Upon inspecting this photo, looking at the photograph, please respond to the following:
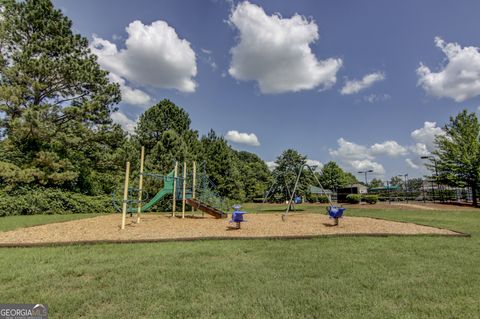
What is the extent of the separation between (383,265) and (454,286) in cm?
106

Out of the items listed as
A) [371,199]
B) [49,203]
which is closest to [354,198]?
[371,199]

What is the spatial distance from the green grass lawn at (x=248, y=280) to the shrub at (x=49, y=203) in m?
11.3

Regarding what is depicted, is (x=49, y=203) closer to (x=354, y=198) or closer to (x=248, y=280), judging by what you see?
(x=248, y=280)

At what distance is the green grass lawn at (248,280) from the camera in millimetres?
2887

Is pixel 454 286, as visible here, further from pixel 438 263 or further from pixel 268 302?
pixel 268 302

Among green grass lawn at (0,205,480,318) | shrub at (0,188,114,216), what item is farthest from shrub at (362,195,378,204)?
shrub at (0,188,114,216)

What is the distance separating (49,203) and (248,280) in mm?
16260

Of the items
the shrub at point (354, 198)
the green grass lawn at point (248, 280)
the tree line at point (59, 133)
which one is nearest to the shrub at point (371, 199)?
the shrub at point (354, 198)

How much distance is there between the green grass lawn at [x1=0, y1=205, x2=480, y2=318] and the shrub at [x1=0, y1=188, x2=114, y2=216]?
11.3 meters

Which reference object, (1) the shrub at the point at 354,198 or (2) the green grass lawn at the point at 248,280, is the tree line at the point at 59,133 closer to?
(1) the shrub at the point at 354,198

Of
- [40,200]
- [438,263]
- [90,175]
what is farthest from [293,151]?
[40,200]

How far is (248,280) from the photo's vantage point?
3787mm

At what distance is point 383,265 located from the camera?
14.8ft

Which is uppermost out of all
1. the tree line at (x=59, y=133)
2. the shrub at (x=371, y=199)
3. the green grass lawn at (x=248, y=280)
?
the tree line at (x=59, y=133)
